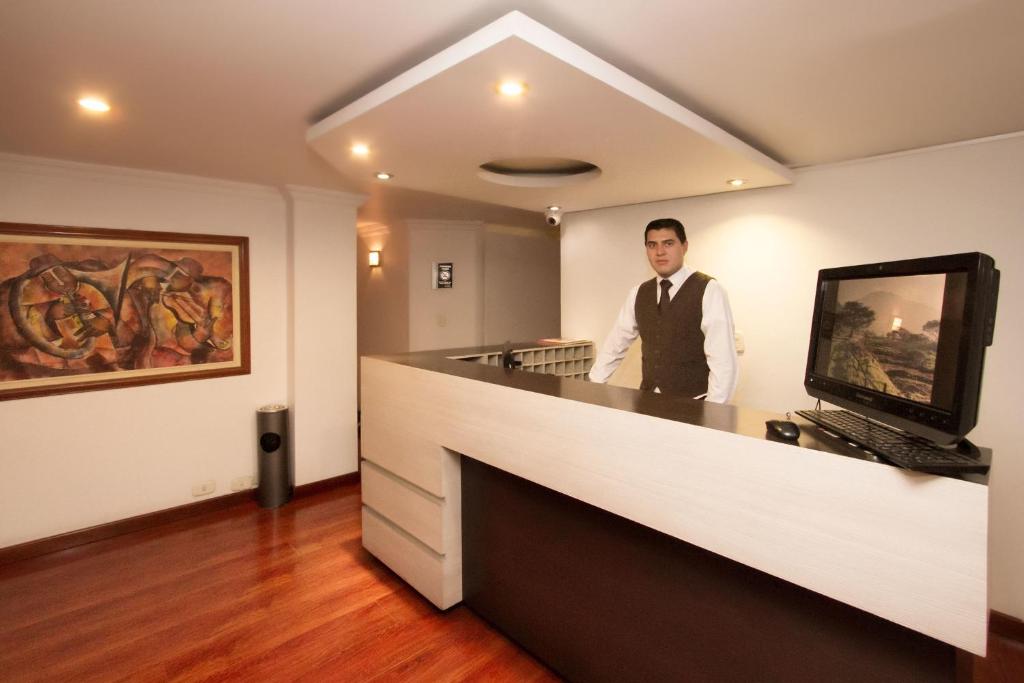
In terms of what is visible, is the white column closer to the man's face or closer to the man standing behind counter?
the man standing behind counter

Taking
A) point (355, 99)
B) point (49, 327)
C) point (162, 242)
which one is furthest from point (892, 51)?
point (49, 327)

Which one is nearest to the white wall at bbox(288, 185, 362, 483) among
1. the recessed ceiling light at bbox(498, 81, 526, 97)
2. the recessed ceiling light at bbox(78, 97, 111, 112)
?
the recessed ceiling light at bbox(78, 97, 111, 112)

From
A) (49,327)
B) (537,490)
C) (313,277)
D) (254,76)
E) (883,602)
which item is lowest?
(537,490)

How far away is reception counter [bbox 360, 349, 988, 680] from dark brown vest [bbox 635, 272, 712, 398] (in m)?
0.62

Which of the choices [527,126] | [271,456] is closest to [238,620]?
[271,456]

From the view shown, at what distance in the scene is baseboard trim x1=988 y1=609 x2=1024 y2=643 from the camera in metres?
2.29

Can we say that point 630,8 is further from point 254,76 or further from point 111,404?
point 111,404

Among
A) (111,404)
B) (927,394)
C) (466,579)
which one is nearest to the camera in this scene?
→ (927,394)

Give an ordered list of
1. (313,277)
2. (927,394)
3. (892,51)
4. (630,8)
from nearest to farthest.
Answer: (927,394) < (630,8) < (892,51) < (313,277)

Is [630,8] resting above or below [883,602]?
above

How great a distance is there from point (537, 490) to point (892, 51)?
6.10 feet

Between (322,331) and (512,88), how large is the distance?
2.77 m

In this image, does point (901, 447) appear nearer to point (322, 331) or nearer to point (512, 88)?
point (512, 88)

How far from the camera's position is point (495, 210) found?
464 cm
